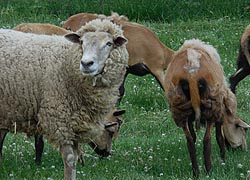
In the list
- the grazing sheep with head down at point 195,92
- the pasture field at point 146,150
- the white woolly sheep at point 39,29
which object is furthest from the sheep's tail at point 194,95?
the white woolly sheep at point 39,29

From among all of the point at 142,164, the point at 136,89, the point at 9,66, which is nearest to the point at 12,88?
the point at 9,66

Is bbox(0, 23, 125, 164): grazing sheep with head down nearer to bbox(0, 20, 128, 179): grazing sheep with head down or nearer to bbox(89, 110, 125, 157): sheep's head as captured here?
bbox(89, 110, 125, 157): sheep's head

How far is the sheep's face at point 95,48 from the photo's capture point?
7695 mm

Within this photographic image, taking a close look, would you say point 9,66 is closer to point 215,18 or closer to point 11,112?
point 11,112

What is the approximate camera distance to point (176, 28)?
17.8 m

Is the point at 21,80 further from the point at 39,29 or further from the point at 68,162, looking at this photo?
the point at 39,29

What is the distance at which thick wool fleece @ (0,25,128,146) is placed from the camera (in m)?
8.00

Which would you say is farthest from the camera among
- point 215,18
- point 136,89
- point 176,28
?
point 215,18

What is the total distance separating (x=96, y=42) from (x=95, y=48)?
85mm

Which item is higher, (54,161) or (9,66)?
(9,66)

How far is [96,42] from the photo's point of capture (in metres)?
7.94

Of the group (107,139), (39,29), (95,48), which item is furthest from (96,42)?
(39,29)

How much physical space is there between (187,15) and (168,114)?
25.0ft

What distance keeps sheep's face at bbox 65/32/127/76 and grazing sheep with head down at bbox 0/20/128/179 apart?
10 mm
